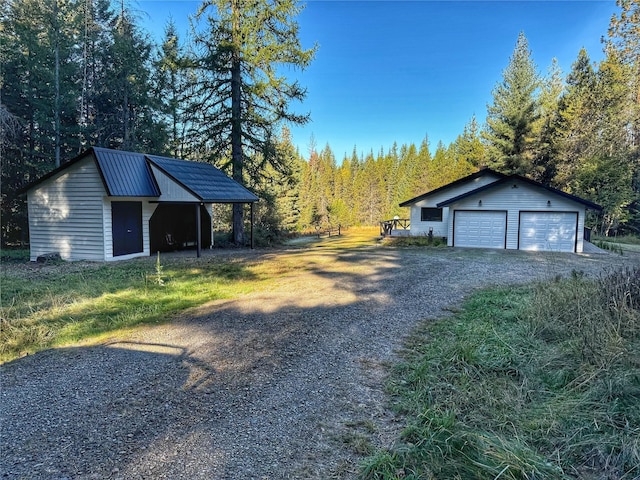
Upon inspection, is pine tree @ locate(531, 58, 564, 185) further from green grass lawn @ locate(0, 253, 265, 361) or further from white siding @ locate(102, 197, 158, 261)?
white siding @ locate(102, 197, 158, 261)

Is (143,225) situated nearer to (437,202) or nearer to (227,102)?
(227,102)

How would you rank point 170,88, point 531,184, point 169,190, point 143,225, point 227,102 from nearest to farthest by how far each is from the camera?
point 169,190 < point 143,225 < point 531,184 < point 227,102 < point 170,88

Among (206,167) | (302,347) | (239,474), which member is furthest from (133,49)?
(239,474)

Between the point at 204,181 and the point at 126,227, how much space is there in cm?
337

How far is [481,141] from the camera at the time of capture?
36.0m

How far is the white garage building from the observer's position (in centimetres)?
1670

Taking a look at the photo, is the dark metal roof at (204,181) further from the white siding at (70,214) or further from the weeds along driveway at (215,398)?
the weeds along driveway at (215,398)

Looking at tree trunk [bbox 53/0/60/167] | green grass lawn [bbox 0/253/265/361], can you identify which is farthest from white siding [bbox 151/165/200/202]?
tree trunk [bbox 53/0/60/167]

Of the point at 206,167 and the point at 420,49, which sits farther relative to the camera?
the point at 420,49

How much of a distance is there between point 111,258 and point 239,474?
11.5 metres

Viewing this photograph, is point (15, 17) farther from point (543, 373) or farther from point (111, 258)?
point (543, 373)

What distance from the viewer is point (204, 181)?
14.6m

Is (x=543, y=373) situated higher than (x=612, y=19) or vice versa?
(x=612, y=19)

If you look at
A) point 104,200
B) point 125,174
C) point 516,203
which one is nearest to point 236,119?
point 125,174
